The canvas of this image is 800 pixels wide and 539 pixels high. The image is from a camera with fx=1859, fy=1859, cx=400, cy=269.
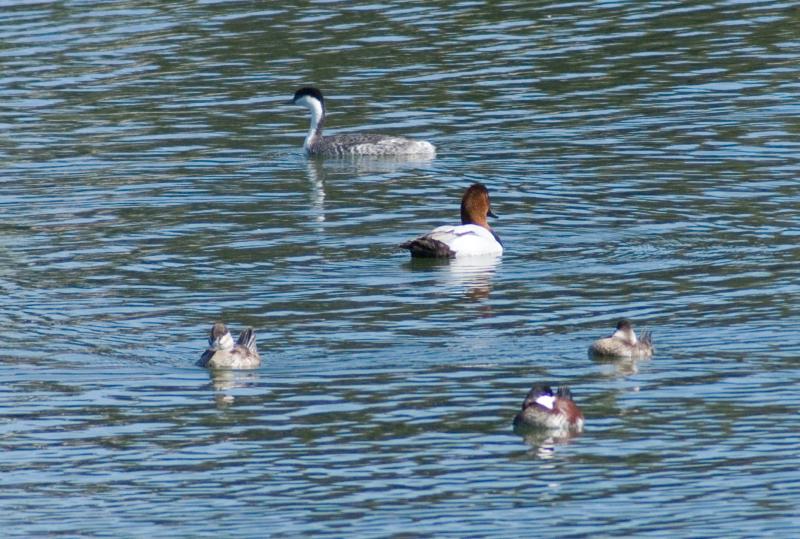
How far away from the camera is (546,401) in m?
13.9

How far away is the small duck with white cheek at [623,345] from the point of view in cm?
1584

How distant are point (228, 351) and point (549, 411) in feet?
11.5

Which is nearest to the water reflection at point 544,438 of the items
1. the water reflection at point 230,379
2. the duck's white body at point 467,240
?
the water reflection at point 230,379

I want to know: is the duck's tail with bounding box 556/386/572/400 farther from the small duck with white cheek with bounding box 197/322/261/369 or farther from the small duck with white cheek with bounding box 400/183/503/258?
the small duck with white cheek with bounding box 400/183/503/258

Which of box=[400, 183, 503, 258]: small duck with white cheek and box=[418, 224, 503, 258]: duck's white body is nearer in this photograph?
box=[400, 183, 503, 258]: small duck with white cheek

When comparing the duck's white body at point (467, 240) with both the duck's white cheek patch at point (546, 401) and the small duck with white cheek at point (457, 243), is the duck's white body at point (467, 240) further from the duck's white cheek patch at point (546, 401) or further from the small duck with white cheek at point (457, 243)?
the duck's white cheek patch at point (546, 401)

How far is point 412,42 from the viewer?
36.0 meters

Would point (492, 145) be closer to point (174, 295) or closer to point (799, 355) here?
point (174, 295)

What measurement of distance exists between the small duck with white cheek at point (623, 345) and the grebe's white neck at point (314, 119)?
13530 millimetres

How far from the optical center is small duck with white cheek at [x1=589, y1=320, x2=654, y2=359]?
15844mm

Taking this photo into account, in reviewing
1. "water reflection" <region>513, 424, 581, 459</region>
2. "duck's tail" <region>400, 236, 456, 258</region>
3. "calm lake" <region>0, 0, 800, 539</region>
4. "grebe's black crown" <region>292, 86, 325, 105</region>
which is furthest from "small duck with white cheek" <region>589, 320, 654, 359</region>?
"grebe's black crown" <region>292, 86, 325, 105</region>

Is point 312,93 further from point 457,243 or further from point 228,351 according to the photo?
point 228,351

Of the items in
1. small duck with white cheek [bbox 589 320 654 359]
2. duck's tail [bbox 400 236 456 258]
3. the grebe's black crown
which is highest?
the grebe's black crown

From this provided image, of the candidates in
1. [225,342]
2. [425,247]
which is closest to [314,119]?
[425,247]
